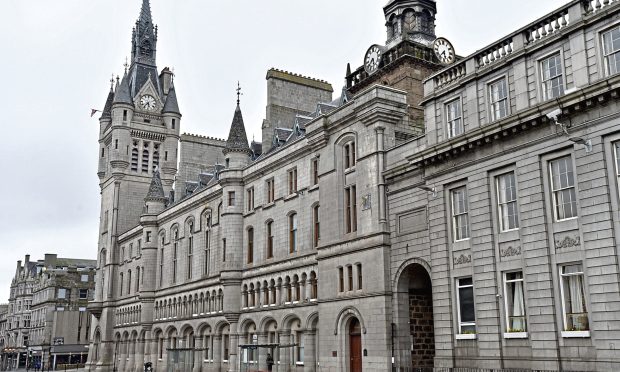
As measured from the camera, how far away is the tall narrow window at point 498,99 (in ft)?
88.2

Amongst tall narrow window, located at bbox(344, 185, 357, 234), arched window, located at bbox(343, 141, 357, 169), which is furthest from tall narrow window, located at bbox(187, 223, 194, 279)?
arched window, located at bbox(343, 141, 357, 169)

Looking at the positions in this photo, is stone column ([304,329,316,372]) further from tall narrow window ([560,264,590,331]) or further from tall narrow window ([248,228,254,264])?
tall narrow window ([560,264,590,331])

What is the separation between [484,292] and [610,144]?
773 cm

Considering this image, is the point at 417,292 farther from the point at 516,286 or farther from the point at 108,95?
the point at 108,95

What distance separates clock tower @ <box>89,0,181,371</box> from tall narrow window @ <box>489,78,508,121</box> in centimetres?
5256

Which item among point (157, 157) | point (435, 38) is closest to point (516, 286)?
point (435, 38)

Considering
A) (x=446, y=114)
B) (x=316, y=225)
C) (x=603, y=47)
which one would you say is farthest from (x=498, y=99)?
(x=316, y=225)

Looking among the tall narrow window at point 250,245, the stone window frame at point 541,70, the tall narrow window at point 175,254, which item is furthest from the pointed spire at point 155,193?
the stone window frame at point 541,70

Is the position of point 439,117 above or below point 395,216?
above

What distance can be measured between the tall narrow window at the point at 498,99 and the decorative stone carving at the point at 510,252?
17.7ft

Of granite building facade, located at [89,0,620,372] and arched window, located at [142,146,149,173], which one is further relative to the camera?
arched window, located at [142,146,149,173]

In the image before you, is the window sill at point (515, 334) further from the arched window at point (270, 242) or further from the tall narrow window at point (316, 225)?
the arched window at point (270, 242)

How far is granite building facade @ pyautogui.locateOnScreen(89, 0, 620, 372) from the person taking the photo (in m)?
23.0

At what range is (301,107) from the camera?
5666 cm
